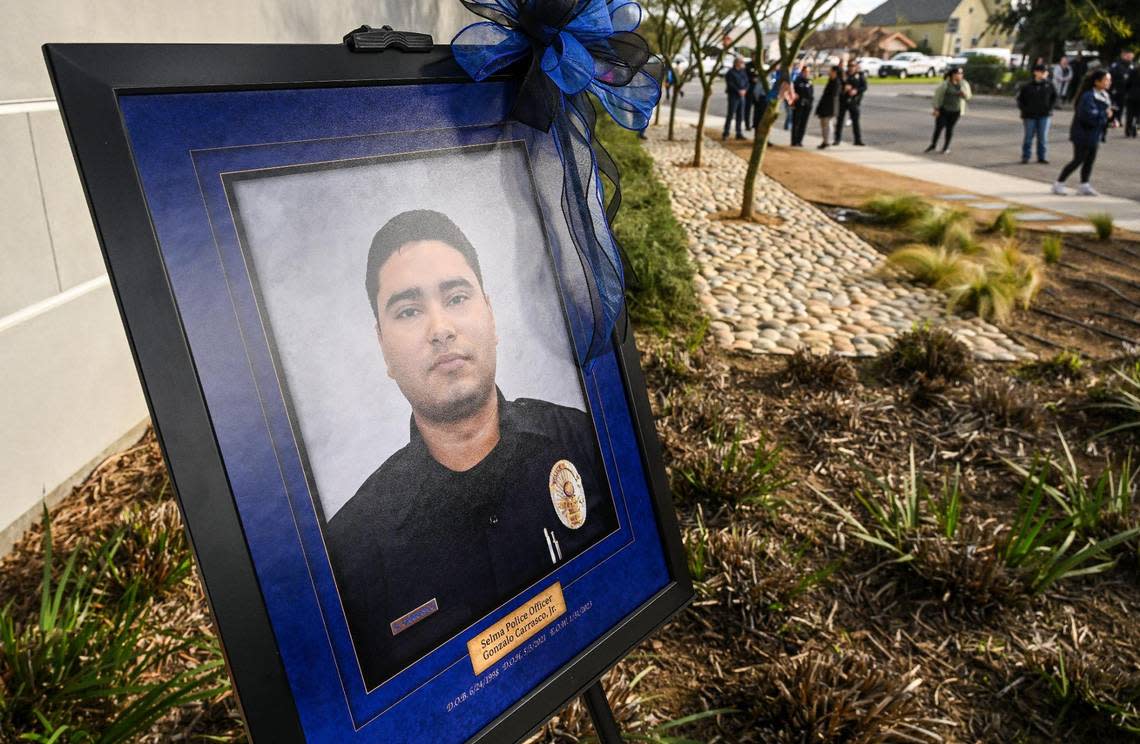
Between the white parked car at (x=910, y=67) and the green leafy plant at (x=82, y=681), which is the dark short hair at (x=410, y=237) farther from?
the white parked car at (x=910, y=67)

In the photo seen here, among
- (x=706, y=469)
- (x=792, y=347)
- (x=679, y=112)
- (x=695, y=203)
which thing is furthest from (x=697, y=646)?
(x=679, y=112)

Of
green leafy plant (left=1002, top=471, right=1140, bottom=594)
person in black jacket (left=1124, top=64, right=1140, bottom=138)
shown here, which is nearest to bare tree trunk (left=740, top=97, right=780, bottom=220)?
green leafy plant (left=1002, top=471, right=1140, bottom=594)

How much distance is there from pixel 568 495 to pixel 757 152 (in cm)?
836

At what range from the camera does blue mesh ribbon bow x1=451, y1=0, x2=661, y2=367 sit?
4.29 ft

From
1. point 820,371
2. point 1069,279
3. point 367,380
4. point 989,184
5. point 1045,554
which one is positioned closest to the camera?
point 367,380

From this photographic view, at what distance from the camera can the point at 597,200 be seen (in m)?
1.42

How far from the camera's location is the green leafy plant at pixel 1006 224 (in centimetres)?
855

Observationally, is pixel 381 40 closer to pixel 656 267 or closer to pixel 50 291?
pixel 50 291

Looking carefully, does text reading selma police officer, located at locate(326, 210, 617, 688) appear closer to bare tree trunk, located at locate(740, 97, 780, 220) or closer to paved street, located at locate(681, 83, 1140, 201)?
bare tree trunk, located at locate(740, 97, 780, 220)

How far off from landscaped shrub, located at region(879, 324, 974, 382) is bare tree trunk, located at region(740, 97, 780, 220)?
4.60m

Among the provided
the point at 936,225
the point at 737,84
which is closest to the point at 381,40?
the point at 936,225

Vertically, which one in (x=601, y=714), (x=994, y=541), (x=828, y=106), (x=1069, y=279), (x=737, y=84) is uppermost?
(x=737, y=84)

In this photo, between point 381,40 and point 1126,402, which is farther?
point 1126,402

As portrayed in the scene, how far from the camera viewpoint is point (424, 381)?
1.19 meters
